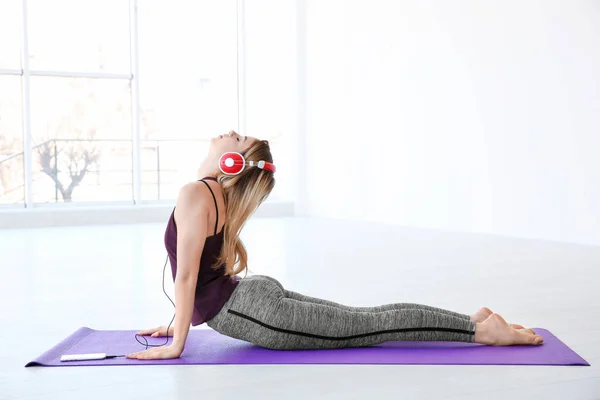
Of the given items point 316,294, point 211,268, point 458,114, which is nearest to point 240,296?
point 211,268

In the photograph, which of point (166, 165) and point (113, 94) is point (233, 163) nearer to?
point (113, 94)

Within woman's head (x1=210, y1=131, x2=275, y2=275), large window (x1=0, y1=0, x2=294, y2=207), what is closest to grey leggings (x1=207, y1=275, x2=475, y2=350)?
woman's head (x1=210, y1=131, x2=275, y2=275)

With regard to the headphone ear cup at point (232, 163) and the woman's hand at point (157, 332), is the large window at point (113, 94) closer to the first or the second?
the woman's hand at point (157, 332)

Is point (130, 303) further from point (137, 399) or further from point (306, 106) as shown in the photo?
point (306, 106)

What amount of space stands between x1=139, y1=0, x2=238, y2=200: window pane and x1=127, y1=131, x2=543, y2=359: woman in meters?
6.77

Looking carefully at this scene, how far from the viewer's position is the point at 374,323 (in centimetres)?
244

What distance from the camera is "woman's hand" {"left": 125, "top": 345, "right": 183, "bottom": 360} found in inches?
92.2

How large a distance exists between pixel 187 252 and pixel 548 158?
4.58 metres

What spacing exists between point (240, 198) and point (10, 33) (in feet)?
22.7

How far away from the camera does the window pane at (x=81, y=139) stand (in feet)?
27.9

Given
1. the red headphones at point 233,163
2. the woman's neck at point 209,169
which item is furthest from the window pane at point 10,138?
the red headphones at point 233,163

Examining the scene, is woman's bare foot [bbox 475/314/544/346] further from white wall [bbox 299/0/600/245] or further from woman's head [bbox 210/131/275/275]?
white wall [bbox 299/0/600/245]

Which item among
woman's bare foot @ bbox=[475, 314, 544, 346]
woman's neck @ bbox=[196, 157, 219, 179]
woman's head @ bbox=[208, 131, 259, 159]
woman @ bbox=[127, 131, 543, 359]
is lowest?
woman's bare foot @ bbox=[475, 314, 544, 346]

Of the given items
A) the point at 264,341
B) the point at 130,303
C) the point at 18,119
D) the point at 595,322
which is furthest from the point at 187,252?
the point at 18,119
